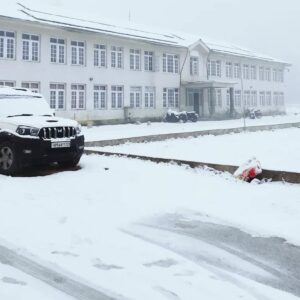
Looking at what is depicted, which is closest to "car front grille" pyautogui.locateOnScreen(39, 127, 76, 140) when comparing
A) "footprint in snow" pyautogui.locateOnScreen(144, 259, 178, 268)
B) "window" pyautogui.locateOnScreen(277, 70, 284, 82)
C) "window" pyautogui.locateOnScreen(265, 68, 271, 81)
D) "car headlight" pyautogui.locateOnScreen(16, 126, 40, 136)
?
"car headlight" pyautogui.locateOnScreen(16, 126, 40, 136)

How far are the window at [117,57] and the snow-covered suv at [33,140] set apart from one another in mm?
22201

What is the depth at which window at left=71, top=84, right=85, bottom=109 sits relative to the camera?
29016 millimetres

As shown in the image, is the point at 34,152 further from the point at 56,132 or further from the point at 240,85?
the point at 240,85

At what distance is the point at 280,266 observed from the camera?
4422 mm

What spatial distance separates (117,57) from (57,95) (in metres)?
6.28

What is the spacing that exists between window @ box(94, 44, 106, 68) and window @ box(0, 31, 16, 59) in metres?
6.28

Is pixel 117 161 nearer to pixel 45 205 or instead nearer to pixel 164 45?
pixel 45 205

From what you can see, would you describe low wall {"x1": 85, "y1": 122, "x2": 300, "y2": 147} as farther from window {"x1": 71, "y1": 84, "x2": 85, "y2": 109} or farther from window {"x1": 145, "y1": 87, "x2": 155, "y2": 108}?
window {"x1": 145, "y1": 87, "x2": 155, "y2": 108}

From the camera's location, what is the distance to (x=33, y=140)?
909 centimetres

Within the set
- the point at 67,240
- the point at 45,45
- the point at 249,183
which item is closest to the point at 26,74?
the point at 45,45

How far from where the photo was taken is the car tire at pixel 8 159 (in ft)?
29.9

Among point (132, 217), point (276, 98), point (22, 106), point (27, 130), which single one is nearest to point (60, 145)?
point (27, 130)

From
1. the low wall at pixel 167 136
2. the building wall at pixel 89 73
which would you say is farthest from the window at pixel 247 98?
the low wall at pixel 167 136

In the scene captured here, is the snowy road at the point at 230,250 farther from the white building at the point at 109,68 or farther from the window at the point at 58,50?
the window at the point at 58,50
